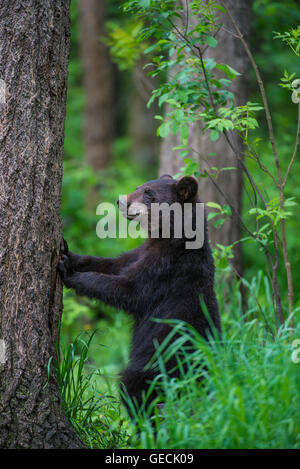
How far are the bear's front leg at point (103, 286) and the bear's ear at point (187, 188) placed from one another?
2.58 feet

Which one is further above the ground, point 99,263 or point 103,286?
point 99,263

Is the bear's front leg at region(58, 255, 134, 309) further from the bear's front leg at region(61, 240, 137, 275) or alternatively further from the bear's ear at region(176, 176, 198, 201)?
the bear's ear at region(176, 176, 198, 201)

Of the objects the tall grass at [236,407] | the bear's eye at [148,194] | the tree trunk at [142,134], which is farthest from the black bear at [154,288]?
the tree trunk at [142,134]

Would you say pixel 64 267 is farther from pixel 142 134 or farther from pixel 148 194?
pixel 142 134

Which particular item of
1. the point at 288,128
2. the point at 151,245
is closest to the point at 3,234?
the point at 151,245

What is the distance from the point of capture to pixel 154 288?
3.94 meters

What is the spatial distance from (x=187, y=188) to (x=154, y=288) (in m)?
0.81

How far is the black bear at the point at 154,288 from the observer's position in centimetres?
380

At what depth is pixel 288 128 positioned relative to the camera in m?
9.69

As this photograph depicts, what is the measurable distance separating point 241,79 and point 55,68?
333cm

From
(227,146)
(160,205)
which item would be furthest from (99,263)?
(227,146)

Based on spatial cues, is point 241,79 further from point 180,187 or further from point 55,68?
point 55,68

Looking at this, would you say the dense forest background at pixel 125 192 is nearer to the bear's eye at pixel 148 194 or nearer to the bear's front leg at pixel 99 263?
the bear's front leg at pixel 99 263

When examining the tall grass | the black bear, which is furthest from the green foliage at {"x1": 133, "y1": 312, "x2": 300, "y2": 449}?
the black bear
